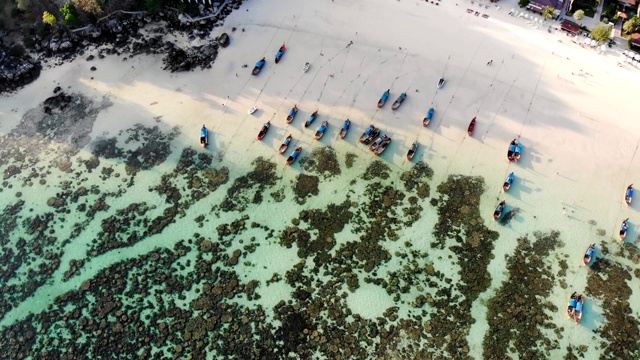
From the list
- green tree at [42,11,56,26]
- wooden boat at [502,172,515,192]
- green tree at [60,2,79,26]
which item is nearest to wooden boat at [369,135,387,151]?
wooden boat at [502,172,515,192]

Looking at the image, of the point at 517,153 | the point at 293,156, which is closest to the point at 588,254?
the point at 517,153

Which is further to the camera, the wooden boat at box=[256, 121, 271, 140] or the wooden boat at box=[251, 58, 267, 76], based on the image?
the wooden boat at box=[251, 58, 267, 76]

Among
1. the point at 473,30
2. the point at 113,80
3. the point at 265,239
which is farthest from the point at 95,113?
the point at 473,30

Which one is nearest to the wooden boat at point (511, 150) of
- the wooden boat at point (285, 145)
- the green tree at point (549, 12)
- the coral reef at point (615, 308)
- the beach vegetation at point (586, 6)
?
the coral reef at point (615, 308)

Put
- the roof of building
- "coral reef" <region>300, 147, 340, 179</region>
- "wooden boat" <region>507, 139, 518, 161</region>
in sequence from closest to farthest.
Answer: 1. "coral reef" <region>300, 147, 340, 179</region>
2. "wooden boat" <region>507, 139, 518, 161</region>
3. the roof of building

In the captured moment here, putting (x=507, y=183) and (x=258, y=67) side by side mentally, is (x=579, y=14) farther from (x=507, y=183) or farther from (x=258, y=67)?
(x=258, y=67)

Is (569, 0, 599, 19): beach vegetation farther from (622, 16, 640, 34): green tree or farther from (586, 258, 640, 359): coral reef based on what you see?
(586, 258, 640, 359): coral reef
